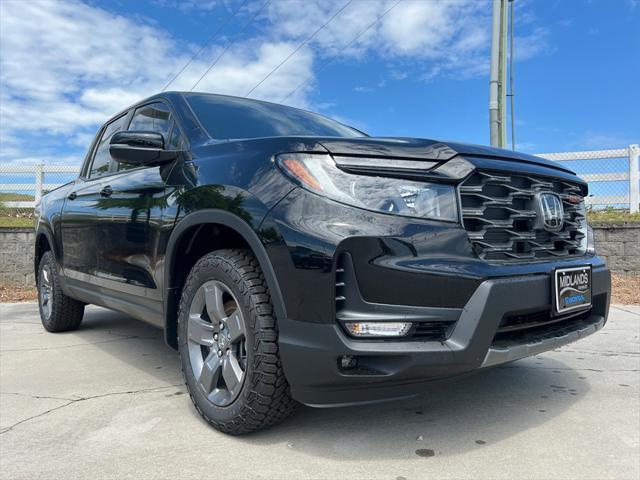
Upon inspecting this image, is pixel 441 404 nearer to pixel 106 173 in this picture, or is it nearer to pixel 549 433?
pixel 549 433

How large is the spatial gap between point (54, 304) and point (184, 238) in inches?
107

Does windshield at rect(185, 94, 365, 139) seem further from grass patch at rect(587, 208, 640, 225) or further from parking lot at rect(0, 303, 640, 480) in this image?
grass patch at rect(587, 208, 640, 225)

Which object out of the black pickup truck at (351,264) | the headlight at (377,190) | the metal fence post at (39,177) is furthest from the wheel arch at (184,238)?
the metal fence post at (39,177)

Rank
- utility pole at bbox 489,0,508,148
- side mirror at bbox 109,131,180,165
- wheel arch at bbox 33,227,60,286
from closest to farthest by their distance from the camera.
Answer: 1. side mirror at bbox 109,131,180,165
2. wheel arch at bbox 33,227,60,286
3. utility pole at bbox 489,0,508,148

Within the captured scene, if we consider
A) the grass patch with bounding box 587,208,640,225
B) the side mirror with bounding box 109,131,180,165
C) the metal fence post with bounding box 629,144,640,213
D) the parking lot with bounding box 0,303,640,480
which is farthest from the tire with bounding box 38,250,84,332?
the metal fence post with bounding box 629,144,640,213

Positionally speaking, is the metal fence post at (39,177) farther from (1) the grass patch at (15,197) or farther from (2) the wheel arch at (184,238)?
(2) the wheel arch at (184,238)

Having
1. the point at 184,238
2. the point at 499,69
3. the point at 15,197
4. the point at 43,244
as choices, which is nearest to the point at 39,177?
the point at 15,197

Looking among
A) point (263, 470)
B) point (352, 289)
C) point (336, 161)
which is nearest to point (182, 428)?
point (263, 470)

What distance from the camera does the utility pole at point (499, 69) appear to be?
8516mm

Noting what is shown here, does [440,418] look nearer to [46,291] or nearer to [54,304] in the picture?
[54,304]

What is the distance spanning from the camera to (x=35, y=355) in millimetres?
3928

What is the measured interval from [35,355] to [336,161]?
3195 millimetres

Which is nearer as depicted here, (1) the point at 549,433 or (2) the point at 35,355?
(1) the point at 549,433

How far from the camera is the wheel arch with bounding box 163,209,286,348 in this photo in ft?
6.62
